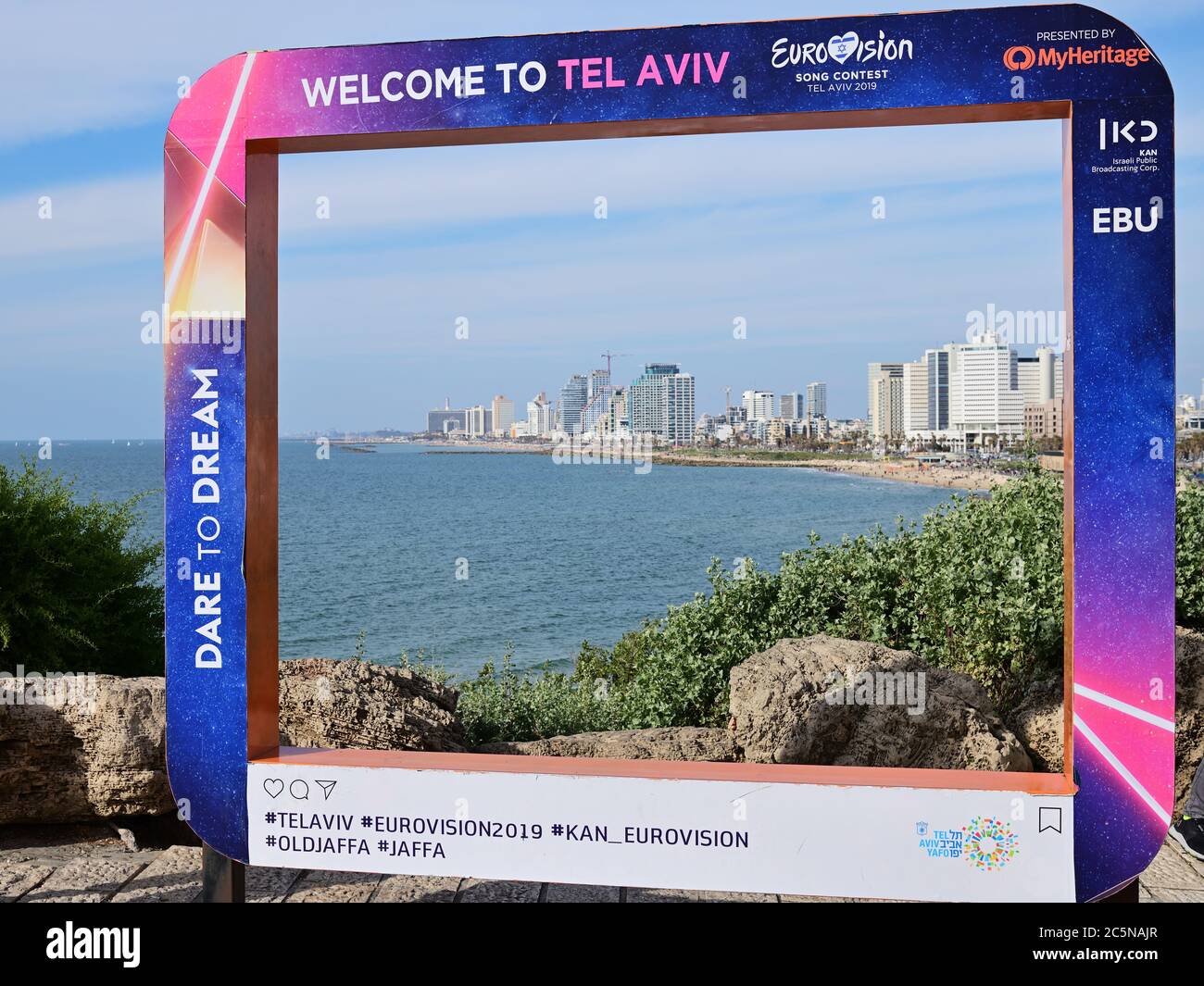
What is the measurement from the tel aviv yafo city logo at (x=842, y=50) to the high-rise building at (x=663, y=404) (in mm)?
65652

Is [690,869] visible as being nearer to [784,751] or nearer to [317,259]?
[784,751]

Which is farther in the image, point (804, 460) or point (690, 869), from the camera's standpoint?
→ point (804, 460)

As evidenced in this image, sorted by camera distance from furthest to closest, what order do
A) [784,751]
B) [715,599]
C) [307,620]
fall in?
[307,620] → [715,599] → [784,751]

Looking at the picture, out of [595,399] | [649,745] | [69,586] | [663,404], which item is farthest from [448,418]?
[649,745]

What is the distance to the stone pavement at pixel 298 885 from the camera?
416cm

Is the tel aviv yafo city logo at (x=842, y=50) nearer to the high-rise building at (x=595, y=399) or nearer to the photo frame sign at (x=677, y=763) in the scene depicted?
the photo frame sign at (x=677, y=763)

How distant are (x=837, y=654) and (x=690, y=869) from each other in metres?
1.75

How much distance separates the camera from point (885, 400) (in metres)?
59.3

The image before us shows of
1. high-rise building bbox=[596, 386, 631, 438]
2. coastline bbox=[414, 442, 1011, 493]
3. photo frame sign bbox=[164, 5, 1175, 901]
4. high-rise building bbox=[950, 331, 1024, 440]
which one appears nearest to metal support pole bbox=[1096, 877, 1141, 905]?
photo frame sign bbox=[164, 5, 1175, 901]

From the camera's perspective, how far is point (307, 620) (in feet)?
119

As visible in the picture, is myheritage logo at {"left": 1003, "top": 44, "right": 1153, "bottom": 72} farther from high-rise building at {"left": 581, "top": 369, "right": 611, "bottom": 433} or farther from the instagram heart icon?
high-rise building at {"left": 581, "top": 369, "right": 611, "bottom": 433}

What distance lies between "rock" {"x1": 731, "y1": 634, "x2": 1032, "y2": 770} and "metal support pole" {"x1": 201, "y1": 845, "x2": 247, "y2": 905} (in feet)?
7.46

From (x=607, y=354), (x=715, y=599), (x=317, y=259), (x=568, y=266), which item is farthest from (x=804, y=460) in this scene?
(x=715, y=599)

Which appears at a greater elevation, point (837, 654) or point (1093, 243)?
point (1093, 243)
